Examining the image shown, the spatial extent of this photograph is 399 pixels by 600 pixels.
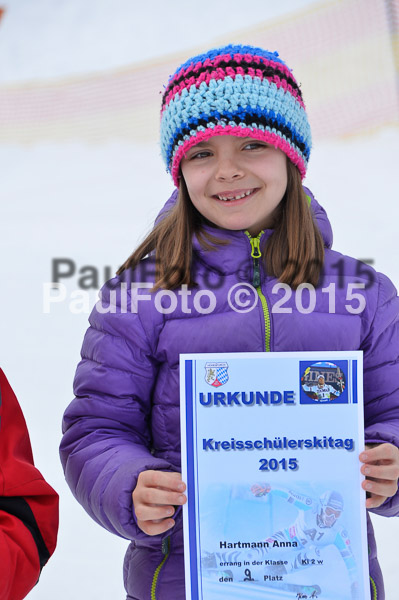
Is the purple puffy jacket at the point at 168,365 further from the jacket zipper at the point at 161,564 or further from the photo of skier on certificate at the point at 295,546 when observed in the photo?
the photo of skier on certificate at the point at 295,546

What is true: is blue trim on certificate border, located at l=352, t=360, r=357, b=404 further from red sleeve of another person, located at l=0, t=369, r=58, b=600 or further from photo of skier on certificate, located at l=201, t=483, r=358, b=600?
red sleeve of another person, located at l=0, t=369, r=58, b=600

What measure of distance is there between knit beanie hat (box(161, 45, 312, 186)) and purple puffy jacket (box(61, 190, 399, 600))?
161 millimetres

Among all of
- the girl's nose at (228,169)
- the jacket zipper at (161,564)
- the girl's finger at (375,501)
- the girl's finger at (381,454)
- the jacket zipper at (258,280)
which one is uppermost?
the girl's nose at (228,169)

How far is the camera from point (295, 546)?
0.97 m

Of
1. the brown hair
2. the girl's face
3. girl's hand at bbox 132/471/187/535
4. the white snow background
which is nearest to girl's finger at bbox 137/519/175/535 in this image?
girl's hand at bbox 132/471/187/535

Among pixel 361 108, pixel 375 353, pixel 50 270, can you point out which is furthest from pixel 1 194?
pixel 375 353

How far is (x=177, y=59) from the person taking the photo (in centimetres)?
269

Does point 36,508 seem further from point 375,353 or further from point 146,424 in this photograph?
point 375,353

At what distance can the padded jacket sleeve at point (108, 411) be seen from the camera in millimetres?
1047

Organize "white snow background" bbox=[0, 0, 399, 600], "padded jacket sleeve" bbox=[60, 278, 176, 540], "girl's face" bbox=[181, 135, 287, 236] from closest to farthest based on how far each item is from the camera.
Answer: "padded jacket sleeve" bbox=[60, 278, 176, 540] → "girl's face" bbox=[181, 135, 287, 236] → "white snow background" bbox=[0, 0, 399, 600]

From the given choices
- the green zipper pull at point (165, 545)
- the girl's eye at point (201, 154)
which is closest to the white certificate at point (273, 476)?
the green zipper pull at point (165, 545)

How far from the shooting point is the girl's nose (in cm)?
113

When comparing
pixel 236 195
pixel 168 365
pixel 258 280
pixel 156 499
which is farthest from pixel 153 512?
pixel 236 195

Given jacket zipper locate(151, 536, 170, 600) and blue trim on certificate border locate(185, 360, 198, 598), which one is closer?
blue trim on certificate border locate(185, 360, 198, 598)
